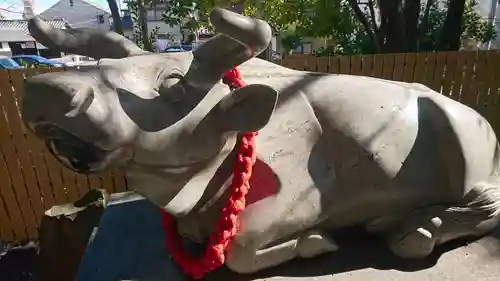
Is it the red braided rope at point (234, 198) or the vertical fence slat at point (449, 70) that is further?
the vertical fence slat at point (449, 70)

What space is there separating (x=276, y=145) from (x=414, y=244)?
0.44 metres

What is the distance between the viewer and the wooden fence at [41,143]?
259cm

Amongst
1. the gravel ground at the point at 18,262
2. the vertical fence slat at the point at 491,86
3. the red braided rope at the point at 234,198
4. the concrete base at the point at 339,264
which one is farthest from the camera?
the vertical fence slat at the point at 491,86

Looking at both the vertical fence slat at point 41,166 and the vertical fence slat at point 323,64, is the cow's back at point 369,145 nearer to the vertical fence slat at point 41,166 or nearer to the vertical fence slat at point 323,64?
the vertical fence slat at point 323,64

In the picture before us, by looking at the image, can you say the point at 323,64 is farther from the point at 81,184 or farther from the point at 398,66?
the point at 81,184

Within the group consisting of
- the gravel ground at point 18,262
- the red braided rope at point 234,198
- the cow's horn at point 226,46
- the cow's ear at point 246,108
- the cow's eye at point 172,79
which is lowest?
the gravel ground at point 18,262

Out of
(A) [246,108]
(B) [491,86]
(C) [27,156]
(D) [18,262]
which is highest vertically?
(A) [246,108]

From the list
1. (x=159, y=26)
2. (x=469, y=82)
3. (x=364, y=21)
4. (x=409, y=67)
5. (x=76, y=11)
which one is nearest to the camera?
(x=409, y=67)

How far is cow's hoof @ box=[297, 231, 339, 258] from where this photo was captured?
3.42 ft

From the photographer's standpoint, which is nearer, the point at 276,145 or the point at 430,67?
the point at 276,145

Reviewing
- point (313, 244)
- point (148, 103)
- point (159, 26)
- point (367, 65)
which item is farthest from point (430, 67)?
point (159, 26)

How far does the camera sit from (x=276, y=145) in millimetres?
979

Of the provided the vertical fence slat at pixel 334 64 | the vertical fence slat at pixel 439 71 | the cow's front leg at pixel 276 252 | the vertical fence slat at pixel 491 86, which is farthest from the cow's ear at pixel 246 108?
the vertical fence slat at pixel 491 86

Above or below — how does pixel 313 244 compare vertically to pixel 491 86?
above
